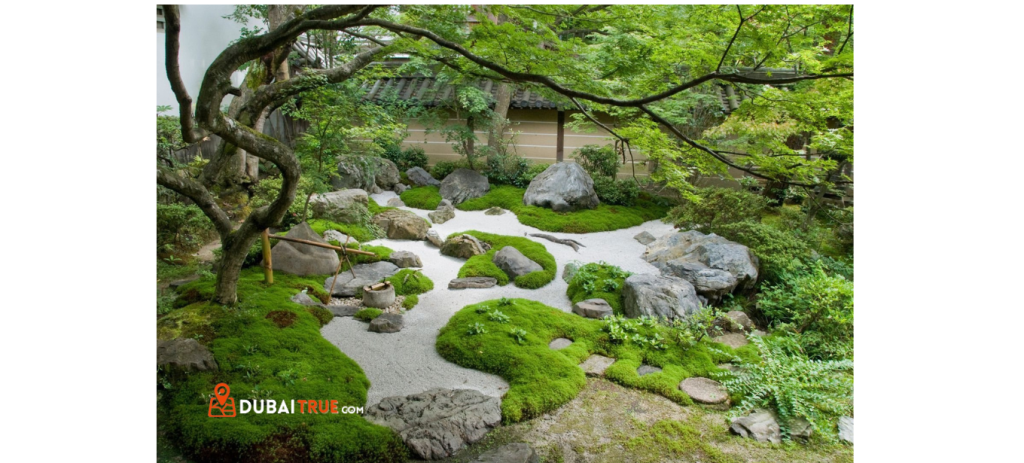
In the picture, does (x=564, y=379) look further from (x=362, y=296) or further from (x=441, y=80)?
(x=441, y=80)

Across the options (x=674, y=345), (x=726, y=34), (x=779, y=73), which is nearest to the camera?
(x=726, y=34)

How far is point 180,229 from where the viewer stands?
5102 millimetres

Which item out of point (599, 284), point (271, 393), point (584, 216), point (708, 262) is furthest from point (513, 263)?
point (271, 393)

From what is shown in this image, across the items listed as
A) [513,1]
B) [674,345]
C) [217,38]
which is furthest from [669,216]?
[217,38]

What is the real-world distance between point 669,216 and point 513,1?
353 centimetres

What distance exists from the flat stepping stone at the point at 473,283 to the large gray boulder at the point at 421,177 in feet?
3.71

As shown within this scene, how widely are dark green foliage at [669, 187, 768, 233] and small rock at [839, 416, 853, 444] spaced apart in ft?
10.1

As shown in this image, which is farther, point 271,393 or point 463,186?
point 463,186

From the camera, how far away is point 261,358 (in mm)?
3787

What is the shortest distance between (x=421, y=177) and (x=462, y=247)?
896 millimetres

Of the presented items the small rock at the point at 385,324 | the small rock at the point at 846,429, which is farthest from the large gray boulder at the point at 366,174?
the small rock at the point at 846,429

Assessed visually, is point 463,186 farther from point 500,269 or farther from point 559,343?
point 559,343

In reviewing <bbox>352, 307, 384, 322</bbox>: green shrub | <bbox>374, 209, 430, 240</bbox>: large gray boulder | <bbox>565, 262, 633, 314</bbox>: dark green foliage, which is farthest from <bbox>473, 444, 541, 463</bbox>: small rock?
<bbox>374, 209, 430, 240</bbox>: large gray boulder

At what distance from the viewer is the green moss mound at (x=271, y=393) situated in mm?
3182
